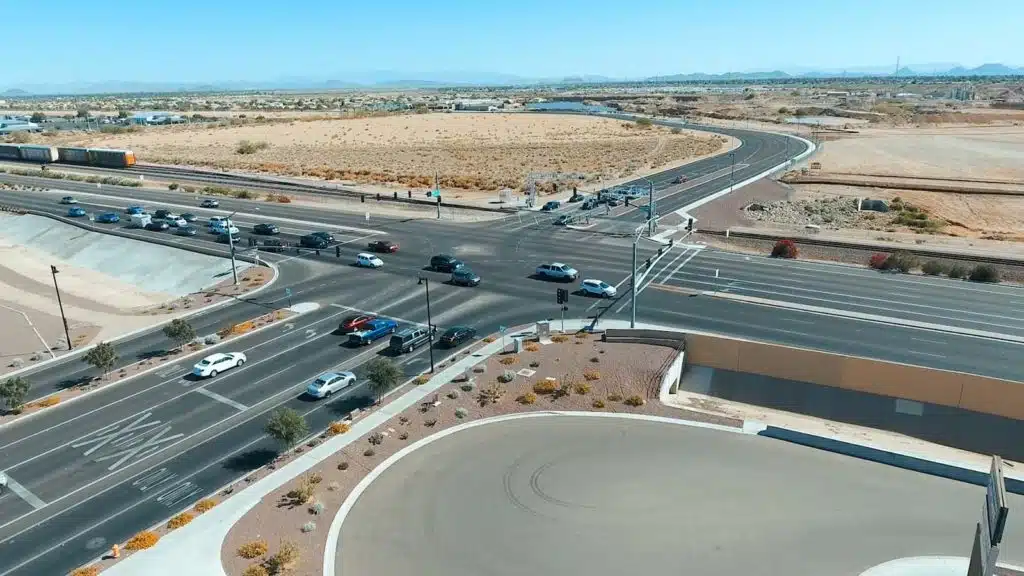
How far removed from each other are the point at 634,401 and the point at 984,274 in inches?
1514

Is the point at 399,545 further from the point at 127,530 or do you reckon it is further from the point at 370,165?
the point at 370,165

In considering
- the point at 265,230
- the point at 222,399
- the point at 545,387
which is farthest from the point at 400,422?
the point at 265,230

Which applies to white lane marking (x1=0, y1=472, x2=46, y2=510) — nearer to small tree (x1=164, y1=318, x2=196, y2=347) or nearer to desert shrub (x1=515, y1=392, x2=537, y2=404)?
small tree (x1=164, y1=318, x2=196, y2=347)

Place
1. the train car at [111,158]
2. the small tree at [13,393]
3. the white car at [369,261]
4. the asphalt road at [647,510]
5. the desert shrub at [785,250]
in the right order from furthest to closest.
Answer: the train car at [111,158] → the desert shrub at [785,250] → the white car at [369,261] → the small tree at [13,393] → the asphalt road at [647,510]

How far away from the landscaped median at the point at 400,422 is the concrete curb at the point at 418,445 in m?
0.27

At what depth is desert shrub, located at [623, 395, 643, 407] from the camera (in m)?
34.2

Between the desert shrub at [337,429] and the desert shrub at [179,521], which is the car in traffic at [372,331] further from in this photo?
the desert shrub at [179,521]

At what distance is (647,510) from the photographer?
25.8 m

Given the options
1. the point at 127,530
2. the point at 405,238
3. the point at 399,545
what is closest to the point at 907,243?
the point at 405,238

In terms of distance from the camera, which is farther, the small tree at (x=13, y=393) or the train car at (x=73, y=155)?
the train car at (x=73, y=155)

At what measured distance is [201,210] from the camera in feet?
291

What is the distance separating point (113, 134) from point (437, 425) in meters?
192

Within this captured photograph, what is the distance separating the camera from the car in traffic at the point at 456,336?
139 ft

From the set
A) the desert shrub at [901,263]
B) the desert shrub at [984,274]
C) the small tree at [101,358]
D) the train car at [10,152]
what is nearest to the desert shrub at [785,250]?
the desert shrub at [901,263]
